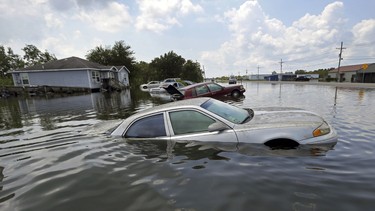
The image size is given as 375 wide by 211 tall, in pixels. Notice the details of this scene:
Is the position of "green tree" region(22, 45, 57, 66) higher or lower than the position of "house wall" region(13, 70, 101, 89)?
higher

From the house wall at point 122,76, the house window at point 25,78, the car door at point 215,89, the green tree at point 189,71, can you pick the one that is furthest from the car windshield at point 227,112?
the green tree at point 189,71

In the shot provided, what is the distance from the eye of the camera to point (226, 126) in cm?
425

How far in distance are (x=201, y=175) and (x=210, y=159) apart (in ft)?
2.02

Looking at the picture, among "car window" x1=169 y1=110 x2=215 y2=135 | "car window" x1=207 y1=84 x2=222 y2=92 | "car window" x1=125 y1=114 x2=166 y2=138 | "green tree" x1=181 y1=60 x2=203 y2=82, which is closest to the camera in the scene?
"car window" x1=169 y1=110 x2=215 y2=135

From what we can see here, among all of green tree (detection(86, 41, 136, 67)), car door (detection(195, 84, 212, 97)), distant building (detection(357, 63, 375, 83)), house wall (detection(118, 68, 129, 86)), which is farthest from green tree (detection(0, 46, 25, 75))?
distant building (detection(357, 63, 375, 83))

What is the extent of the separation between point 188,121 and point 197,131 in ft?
0.99

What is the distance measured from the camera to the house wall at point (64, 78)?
105ft

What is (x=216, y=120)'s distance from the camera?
14.1 feet

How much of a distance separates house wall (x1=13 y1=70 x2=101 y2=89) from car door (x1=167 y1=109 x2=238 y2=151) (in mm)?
31628

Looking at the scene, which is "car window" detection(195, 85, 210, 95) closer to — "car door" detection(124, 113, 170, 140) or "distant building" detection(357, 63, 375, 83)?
"car door" detection(124, 113, 170, 140)

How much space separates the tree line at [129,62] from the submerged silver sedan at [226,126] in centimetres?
4888

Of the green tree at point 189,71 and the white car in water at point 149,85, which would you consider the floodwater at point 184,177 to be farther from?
the green tree at point 189,71

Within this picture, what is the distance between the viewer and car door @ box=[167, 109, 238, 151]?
4238 millimetres

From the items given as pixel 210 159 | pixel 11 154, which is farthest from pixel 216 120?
pixel 11 154
